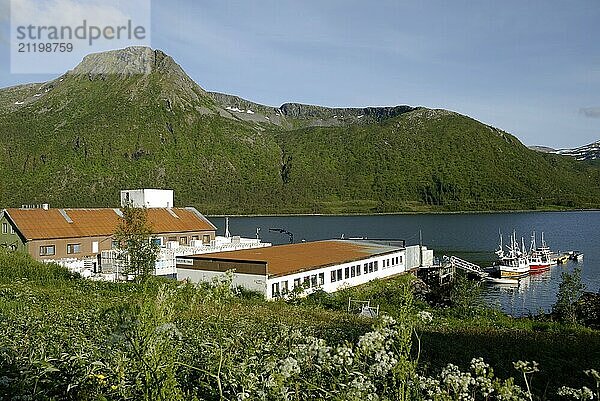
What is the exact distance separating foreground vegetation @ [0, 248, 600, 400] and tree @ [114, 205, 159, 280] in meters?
11.5

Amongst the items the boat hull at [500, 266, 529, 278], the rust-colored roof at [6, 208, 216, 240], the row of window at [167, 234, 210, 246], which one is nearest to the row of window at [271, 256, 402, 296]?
the rust-colored roof at [6, 208, 216, 240]

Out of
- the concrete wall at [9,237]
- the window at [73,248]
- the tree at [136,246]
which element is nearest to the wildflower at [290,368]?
the tree at [136,246]

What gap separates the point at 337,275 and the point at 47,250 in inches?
883

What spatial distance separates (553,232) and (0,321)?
4097 inches

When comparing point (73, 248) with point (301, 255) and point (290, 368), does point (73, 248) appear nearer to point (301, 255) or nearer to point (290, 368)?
point (301, 255)

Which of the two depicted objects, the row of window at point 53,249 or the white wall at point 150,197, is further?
the white wall at point 150,197

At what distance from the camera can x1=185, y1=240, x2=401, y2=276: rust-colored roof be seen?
28847 millimetres

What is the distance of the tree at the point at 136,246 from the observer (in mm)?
26453

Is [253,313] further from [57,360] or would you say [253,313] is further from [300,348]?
[300,348]

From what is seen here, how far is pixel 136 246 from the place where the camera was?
87.4 ft

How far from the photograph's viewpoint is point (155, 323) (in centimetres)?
362

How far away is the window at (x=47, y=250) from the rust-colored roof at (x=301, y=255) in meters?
14.4

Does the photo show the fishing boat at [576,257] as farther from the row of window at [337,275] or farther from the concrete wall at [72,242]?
the concrete wall at [72,242]

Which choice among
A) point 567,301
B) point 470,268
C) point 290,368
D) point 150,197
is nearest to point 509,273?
point 470,268
